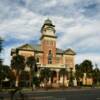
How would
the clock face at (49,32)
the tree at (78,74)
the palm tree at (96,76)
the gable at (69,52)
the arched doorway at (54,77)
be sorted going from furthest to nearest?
the palm tree at (96,76) < the gable at (69,52) < the tree at (78,74) < the arched doorway at (54,77) < the clock face at (49,32)

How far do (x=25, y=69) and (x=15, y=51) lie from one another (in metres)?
8.32

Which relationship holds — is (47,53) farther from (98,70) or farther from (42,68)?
(98,70)

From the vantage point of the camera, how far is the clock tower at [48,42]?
359 feet

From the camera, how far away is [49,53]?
11031cm

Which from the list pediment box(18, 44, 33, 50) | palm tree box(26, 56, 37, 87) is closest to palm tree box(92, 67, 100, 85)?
pediment box(18, 44, 33, 50)

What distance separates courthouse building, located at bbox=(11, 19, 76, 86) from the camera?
107500 mm

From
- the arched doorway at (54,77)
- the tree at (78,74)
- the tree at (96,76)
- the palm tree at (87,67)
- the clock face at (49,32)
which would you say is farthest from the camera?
the tree at (96,76)

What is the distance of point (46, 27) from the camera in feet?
359

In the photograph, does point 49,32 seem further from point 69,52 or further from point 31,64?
point 31,64

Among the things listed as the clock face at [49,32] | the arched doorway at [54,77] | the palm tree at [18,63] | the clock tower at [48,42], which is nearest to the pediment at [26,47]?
the clock tower at [48,42]

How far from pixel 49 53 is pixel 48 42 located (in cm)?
431

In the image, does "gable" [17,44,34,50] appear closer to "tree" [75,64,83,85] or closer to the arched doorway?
the arched doorway

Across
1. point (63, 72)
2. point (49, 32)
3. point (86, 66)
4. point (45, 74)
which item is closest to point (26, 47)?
point (49, 32)

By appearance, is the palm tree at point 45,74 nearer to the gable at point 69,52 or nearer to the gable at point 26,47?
the gable at point 26,47
